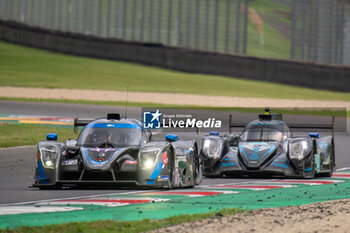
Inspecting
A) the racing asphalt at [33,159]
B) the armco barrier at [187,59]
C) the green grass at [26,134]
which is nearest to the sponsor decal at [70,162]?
the racing asphalt at [33,159]

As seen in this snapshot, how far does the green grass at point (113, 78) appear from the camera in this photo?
42.6 metres

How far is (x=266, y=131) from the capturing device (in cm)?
1583

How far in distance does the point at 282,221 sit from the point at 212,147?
6.30 meters

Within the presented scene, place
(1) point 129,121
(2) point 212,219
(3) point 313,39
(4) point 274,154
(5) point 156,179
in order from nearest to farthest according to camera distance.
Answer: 1. (2) point 212,219
2. (5) point 156,179
3. (1) point 129,121
4. (4) point 274,154
5. (3) point 313,39

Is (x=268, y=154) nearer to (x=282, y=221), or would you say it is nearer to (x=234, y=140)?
(x=234, y=140)

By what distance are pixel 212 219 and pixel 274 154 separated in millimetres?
5859

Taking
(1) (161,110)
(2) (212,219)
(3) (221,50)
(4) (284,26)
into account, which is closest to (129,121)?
(1) (161,110)

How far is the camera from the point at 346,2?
5000 cm

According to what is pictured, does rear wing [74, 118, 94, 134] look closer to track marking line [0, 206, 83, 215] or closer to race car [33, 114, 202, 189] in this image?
race car [33, 114, 202, 189]

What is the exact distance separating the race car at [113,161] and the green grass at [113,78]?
91.4 feet

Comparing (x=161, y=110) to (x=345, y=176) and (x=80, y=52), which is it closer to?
(x=345, y=176)

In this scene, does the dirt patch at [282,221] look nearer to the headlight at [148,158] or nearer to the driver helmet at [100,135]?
the headlight at [148,158]

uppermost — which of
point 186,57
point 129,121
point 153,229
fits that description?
point 186,57

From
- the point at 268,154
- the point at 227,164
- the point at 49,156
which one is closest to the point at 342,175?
the point at 268,154
